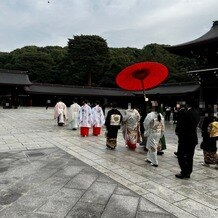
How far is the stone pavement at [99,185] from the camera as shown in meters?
4.26

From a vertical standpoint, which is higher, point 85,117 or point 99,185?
point 85,117

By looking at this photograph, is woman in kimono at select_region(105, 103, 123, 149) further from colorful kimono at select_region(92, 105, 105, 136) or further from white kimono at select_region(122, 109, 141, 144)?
colorful kimono at select_region(92, 105, 105, 136)

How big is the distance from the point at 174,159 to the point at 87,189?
3.39 metres

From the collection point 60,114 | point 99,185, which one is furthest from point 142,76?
point 60,114

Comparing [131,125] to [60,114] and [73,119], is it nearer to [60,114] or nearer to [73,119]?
[73,119]

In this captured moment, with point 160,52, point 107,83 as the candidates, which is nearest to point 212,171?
point 107,83

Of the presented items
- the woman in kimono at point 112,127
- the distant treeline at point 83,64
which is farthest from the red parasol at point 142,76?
the distant treeline at point 83,64

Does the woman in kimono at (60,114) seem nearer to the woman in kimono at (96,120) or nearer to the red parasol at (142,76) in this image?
the woman in kimono at (96,120)

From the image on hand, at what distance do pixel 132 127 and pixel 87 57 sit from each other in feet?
147

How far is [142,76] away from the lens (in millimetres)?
8211

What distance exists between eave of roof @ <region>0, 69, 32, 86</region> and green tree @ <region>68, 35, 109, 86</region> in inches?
572

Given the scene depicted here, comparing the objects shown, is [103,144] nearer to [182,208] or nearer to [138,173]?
[138,173]

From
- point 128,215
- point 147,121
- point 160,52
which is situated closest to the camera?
point 128,215

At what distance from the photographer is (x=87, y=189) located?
5.12m
